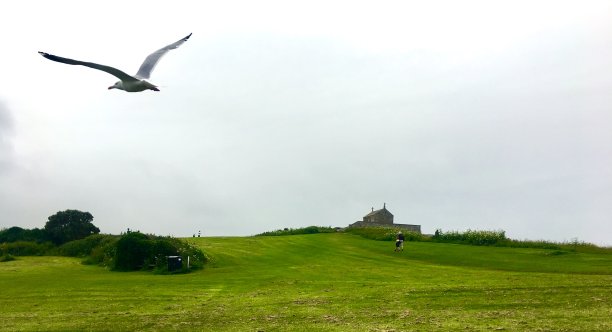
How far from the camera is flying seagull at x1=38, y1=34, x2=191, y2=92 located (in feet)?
47.8

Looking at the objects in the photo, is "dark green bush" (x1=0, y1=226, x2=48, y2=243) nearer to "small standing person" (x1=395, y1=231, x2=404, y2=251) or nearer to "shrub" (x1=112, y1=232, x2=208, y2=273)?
"shrub" (x1=112, y1=232, x2=208, y2=273)

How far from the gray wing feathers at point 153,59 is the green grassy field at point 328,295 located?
800cm

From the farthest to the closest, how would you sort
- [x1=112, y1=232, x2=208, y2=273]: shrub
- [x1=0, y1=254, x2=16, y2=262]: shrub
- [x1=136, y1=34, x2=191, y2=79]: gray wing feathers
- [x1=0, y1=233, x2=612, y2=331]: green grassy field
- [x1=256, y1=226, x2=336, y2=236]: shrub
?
[x1=256, y1=226, x2=336, y2=236]: shrub
[x1=0, y1=254, x2=16, y2=262]: shrub
[x1=112, y1=232, x2=208, y2=273]: shrub
[x1=136, y1=34, x2=191, y2=79]: gray wing feathers
[x1=0, y1=233, x2=612, y2=331]: green grassy field

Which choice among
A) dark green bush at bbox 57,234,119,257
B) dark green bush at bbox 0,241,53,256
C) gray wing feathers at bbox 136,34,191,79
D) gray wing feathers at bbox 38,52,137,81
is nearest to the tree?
dark green bush at bbox 0,241,53,256

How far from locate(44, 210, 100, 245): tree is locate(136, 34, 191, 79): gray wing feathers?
40.7 meters

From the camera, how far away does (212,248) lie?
42.6 meters

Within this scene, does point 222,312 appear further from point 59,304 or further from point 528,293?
point 528,293

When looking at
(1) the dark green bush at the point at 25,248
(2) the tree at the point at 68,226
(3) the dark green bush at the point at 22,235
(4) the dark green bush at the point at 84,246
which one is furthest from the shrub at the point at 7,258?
(2) the tree at the point at 68,226

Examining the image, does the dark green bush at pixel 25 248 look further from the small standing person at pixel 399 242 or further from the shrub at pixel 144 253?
the small standing person at pixel 399 242

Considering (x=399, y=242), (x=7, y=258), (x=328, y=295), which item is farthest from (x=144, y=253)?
(x=328, y=295)

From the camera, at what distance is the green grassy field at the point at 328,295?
1489 centimetres

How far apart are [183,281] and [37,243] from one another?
30.5 metres

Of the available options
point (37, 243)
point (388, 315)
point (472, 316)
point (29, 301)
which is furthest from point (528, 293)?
point (37, 243)

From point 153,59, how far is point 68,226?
41.7 meters
